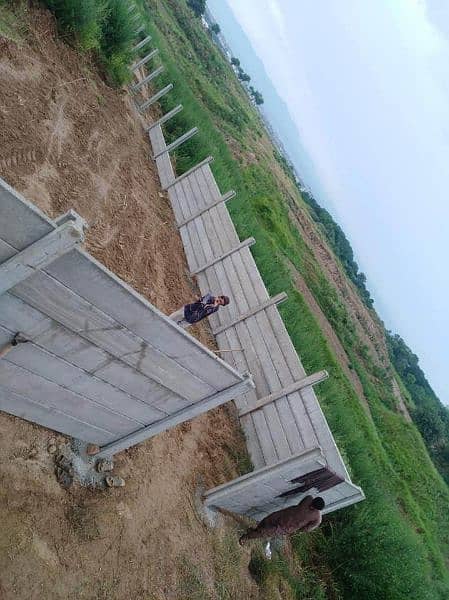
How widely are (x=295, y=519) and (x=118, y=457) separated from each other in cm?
206

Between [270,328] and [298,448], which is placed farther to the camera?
[270,328]

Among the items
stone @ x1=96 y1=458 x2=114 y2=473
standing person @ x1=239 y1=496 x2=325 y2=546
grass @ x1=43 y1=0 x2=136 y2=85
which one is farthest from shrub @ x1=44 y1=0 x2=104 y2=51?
standing person @ x1=239 y1=496 x2=325 y2=546

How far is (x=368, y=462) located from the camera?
28.7 feet

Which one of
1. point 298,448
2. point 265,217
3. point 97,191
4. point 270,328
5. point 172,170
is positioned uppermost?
point 265,217

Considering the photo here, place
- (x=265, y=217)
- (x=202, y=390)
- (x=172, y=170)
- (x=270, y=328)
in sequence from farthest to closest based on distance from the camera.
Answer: (x=265, y=217) → (x=172, y=170) → (x=270, y=328) → (x=202, y=390)

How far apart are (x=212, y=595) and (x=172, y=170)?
25.7 feet

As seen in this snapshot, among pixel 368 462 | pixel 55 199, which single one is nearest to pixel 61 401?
pixel 55 199

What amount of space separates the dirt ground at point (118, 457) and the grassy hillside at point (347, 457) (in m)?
1.30

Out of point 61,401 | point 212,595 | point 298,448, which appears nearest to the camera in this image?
point 61,401

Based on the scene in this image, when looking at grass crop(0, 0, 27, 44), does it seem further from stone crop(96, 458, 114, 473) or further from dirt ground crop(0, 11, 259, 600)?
stone crop(96, 458, 114, 473)

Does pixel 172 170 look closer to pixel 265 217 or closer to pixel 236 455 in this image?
pixel 236 455

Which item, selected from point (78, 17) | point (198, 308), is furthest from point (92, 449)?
point (78, 17)

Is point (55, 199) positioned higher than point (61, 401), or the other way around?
point (55, 199)

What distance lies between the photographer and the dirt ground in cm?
408
